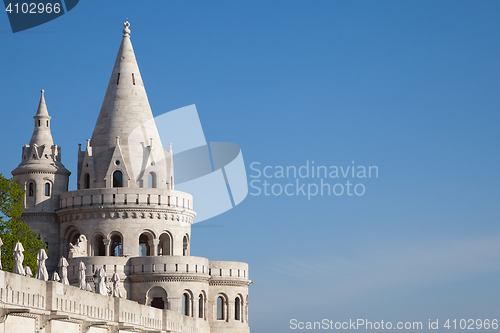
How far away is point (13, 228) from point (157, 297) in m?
10.2

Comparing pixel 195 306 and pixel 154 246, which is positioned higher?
pixel 154 246

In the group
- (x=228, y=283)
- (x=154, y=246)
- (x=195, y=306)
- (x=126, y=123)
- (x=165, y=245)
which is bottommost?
(x=195, y=306)

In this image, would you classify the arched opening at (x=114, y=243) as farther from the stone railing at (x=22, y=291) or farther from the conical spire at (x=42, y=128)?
the stone railing at (x=22, y=291)

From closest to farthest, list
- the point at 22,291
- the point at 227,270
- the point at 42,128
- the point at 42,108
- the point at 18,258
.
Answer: the point at 22,291 < the point at 18,258 < the point at 227,270 < the point at 42,128 < the point at 42,108

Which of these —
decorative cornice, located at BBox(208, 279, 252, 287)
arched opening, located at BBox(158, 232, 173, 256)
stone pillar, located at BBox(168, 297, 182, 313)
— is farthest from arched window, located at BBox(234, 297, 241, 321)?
stone pillar, located at BBox(168, 297, 182, 313)

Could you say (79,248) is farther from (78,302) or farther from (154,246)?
(78,302)

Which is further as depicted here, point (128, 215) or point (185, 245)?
point (185, 245)

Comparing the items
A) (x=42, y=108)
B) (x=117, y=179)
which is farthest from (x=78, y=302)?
(x=42, y=108)

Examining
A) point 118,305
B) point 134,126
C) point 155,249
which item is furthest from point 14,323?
point 134,126

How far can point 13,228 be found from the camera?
49.6 meters

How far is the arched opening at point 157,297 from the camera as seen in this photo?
54.0 m

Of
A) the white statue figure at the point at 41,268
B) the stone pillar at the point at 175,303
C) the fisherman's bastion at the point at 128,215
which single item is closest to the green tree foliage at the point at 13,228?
the fisherman's bastion at the point at 128,215

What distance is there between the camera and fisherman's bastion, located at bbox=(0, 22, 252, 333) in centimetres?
5412

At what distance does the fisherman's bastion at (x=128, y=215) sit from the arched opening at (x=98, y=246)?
0.44 feet
